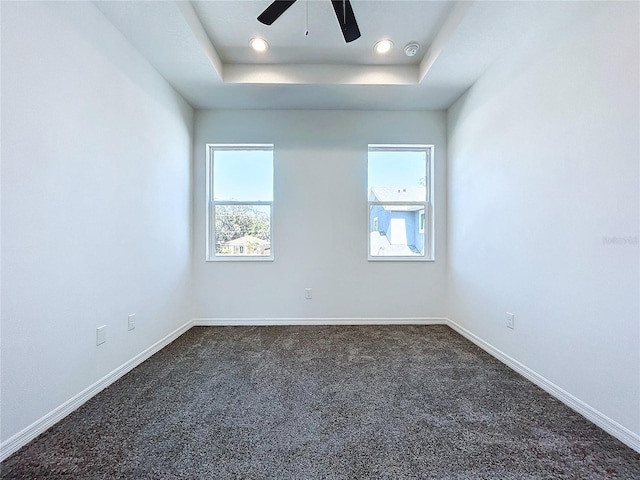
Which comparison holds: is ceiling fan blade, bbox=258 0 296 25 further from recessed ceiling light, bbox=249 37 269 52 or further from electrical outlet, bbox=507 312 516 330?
electrical outlet, bbox=507 312 516 330

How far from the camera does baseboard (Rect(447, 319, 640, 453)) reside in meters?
1.39

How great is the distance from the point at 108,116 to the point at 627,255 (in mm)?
3370

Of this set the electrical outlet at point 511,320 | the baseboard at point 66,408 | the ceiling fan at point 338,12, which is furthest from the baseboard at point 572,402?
the baseboard at point 66,408

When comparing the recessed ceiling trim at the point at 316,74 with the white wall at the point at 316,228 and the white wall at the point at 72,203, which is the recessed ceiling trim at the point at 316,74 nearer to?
the white wall at the point at 316,228

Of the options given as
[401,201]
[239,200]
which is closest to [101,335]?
[239,200]

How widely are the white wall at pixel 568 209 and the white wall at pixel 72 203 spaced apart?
3143 millimetres

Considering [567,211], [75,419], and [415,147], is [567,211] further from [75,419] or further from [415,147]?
[75,419]

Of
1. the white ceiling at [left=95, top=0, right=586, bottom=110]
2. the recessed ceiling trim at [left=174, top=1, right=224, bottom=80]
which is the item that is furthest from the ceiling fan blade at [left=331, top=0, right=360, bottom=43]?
the recessed ceiling trim at [left=174, top=1, right=224, bottom=80]

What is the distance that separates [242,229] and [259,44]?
1962mm

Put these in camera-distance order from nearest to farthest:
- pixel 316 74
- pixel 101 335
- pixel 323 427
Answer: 1. pixel 323 427
2. pixel 101 335
3. pixel 316 74

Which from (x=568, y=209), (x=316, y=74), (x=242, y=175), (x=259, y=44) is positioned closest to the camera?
(x=568, y=209)

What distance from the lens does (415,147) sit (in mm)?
3416

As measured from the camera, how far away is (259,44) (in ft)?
7.88

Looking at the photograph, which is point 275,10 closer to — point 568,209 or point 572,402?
point 568,209
